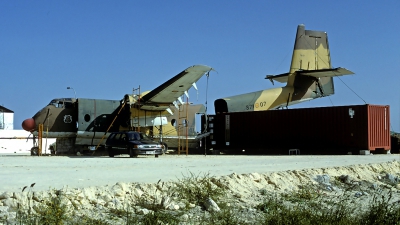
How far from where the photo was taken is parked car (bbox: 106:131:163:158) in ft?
76.4

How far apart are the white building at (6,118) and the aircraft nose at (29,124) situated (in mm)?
40012

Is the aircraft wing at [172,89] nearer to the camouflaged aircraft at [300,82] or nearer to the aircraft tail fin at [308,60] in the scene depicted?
the camouflaged aircraft at [300,82]

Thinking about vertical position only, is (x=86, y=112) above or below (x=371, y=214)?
above

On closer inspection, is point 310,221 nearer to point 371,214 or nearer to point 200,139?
point 371,214

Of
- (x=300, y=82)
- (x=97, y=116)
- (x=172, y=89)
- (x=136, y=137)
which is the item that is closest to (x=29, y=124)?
(x=97, y=116)

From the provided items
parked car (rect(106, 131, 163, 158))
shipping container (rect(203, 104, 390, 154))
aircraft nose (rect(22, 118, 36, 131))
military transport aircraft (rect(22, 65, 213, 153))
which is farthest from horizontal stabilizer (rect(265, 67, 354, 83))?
aircraft nose (rect(22, 118, 36, 131))

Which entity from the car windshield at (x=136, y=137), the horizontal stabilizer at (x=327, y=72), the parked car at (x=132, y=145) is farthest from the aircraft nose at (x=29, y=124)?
the horizontal stabilizer at (x=327, y=72)

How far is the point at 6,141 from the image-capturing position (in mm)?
44000

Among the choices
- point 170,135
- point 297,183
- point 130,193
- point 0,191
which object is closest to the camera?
point 0,191

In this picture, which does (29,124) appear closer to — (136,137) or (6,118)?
(136,137)

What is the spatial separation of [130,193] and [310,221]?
12.9ft

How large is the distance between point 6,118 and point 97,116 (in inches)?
1719

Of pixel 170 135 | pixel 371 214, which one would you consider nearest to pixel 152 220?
pixel 371 214

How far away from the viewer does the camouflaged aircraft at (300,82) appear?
3559 centimetres
